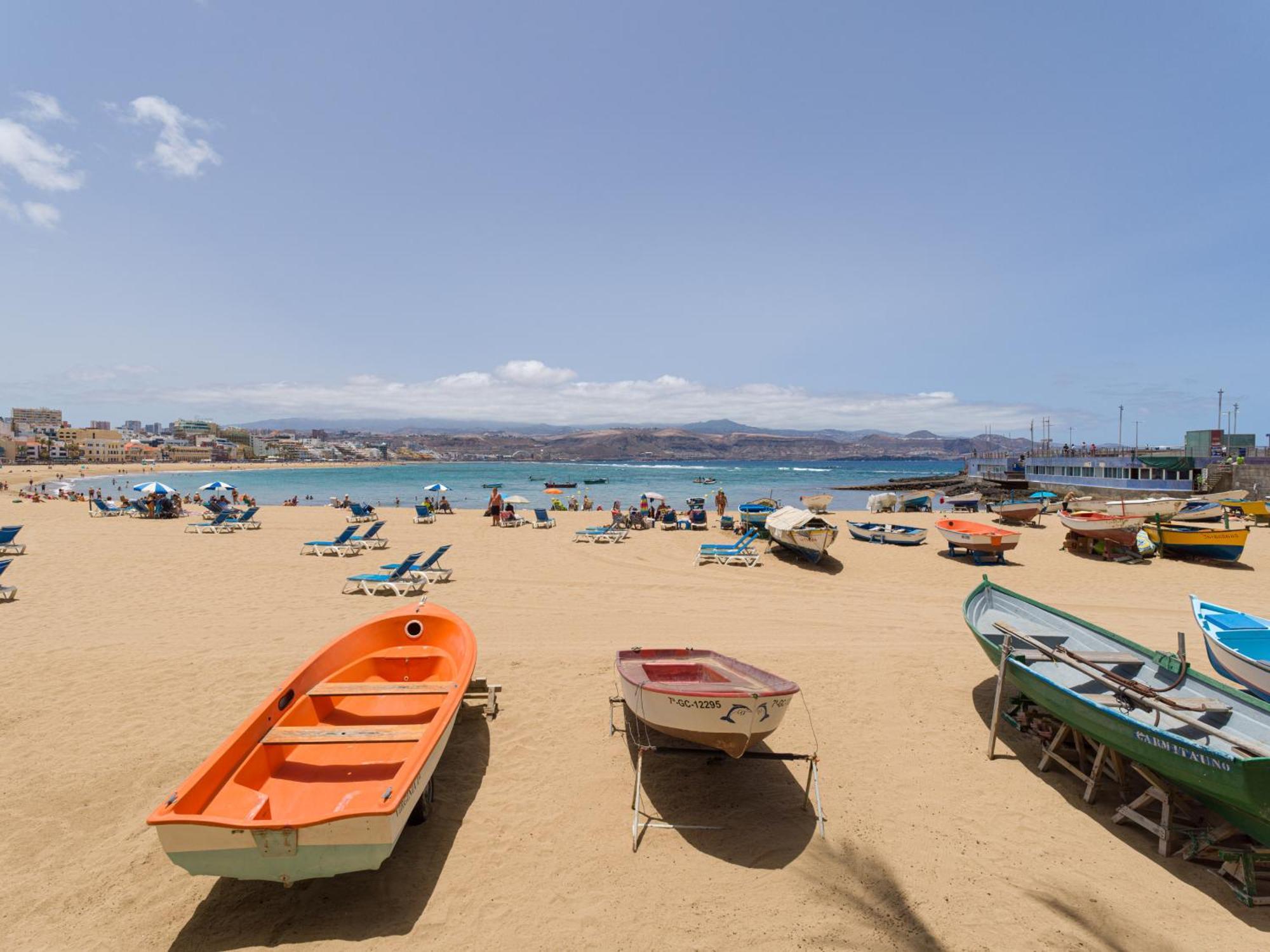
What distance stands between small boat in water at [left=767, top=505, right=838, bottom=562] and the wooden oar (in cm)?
853

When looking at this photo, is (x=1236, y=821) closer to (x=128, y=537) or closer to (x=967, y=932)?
(x=967, y=932)

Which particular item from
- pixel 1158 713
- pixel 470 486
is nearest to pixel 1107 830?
pixel 1158 713

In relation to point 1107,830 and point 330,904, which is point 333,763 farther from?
point 1107,830

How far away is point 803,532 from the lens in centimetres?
1596

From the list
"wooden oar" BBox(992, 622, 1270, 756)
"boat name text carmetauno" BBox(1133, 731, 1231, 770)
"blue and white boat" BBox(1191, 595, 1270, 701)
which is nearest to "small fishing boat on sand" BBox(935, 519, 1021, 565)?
"blue and white boat" BBox(1191, 595, 1270, 701)

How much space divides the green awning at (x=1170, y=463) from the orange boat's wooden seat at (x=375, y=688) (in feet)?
165

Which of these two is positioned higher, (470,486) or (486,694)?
(486,694)

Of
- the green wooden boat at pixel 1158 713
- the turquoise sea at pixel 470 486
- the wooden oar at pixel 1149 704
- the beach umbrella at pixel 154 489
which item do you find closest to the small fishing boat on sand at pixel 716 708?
Answer: the green wooden boat at pixel 1158 713

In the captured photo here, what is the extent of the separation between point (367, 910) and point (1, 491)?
66707 mm

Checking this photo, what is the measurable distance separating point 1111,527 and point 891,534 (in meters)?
6.09

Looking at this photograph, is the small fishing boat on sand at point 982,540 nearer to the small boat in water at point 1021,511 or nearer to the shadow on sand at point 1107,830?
the small boat in water at point 1021,511

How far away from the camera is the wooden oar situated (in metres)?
4.83

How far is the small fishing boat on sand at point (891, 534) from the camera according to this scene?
20172 mm

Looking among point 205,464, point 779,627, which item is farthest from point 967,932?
point 205,464
